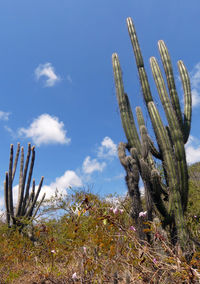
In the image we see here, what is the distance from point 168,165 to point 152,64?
3742mm

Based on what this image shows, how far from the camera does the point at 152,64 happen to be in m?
8.35

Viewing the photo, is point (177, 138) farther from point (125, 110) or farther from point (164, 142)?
point (125, 110)

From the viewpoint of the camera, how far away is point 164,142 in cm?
709

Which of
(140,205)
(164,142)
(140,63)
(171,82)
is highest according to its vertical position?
(140,63)

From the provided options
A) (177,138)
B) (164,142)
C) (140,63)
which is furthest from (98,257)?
(140,63)

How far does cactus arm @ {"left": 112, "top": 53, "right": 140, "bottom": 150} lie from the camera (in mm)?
7390

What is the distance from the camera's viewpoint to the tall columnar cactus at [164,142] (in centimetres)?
636

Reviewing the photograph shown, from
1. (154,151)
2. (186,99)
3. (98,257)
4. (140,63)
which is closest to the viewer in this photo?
(98,257)

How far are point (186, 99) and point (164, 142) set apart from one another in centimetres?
251

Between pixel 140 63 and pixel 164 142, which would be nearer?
pixel 164 142

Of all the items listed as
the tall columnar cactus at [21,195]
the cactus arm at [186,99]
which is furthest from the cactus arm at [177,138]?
the tall columnar cactus at [21,195]

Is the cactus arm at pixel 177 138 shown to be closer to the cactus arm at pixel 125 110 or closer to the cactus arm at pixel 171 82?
the cactus arm at pixel 171 82

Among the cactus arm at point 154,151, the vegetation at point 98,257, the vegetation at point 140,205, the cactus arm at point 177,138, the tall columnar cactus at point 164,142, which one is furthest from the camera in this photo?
the cactus arm at point 154,151

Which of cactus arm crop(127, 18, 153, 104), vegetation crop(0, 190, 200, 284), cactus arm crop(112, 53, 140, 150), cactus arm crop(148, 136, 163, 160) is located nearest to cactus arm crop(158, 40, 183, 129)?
cactus arm crop(127, 18, 153, 104)
